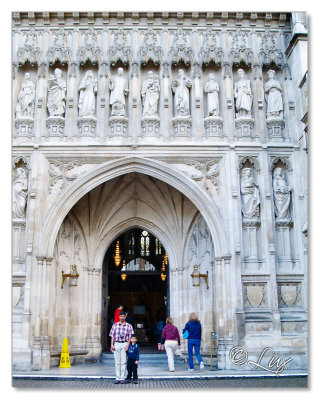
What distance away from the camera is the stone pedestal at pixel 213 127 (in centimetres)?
1293

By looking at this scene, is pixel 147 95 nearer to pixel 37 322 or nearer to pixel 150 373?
pixel 37 322

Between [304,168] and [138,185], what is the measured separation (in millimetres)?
4746

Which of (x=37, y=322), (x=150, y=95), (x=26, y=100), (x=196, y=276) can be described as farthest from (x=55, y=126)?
(x=196, y=276)

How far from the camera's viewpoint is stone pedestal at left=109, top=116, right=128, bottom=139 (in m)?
12.9

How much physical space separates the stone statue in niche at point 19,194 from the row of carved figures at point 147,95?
62.4 inches

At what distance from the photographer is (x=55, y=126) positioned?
1293 cm

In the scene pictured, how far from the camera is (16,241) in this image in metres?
12.3

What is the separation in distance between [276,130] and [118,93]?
4222 millimetres

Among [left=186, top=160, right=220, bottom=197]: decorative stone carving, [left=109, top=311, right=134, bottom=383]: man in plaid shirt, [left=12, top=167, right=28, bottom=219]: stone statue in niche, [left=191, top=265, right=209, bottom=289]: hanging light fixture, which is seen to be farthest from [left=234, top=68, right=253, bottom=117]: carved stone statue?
[left=109, top=311, right=134, bottom=383]: man in plaid shirt

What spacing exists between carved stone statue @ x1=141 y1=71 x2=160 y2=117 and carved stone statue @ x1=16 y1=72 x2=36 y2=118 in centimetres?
289

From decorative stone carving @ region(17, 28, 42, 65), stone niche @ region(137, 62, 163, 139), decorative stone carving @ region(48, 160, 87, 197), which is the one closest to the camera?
decorative stone carving @ region(48, 160, 87, 197)

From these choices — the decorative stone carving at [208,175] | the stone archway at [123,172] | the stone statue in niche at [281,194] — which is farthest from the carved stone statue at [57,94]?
the stone statue in niche at [281,194]

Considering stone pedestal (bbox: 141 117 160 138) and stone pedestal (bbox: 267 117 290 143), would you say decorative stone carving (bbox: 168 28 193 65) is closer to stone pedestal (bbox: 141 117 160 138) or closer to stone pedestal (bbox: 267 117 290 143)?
stone pedestal (bbox: 141 117 160 138)

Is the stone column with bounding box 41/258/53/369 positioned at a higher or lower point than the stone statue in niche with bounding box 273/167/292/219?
lower
